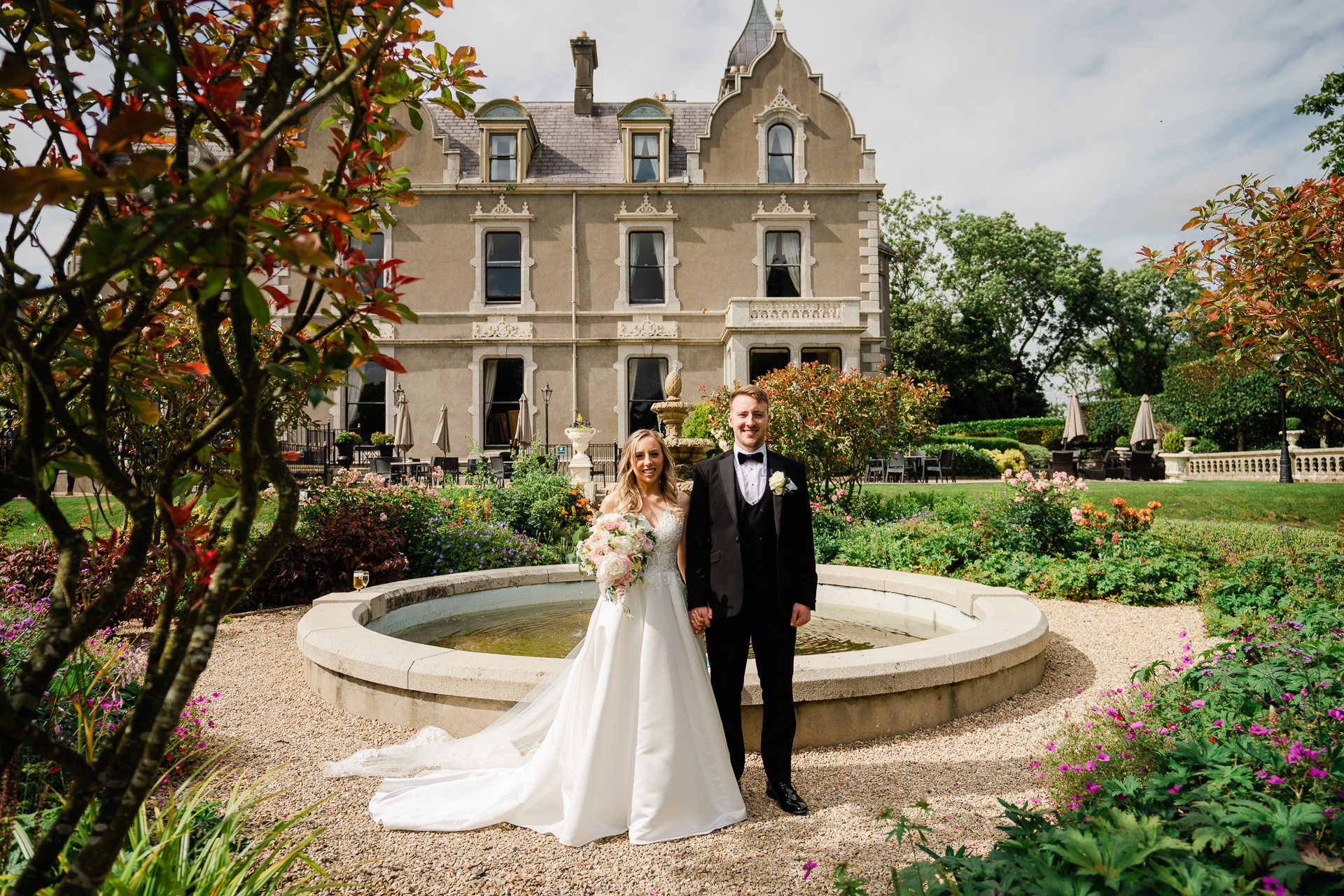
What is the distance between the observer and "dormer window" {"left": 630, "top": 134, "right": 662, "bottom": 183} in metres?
21.1

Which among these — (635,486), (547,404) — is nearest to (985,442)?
(547,404)

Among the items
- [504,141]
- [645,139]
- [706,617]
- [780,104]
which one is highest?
[780,104]

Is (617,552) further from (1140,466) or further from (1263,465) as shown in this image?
(1263,465)

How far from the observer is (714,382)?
21062 millimetres

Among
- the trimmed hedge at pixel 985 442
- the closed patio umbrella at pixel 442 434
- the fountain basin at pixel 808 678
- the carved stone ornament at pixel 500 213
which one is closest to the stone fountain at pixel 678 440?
the fountain basin at pixel 808 678

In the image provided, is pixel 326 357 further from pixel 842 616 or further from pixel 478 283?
pixel 478 283

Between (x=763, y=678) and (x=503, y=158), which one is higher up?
(x=503, y=158)

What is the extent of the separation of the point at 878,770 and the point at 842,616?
341cm

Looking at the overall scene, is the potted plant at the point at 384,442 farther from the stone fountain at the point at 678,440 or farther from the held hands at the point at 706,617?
the held hands at the point at 706,617

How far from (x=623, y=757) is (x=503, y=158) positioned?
20.5 meters

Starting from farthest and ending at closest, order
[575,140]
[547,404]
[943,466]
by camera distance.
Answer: [575,140] → [547,404] → [943,466]

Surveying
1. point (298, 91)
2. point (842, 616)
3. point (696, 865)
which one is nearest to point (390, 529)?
point (842, 616)

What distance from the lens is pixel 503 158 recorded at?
827 inches

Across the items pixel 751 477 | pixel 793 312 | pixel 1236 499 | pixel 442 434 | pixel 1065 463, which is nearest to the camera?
pixel 751 477
